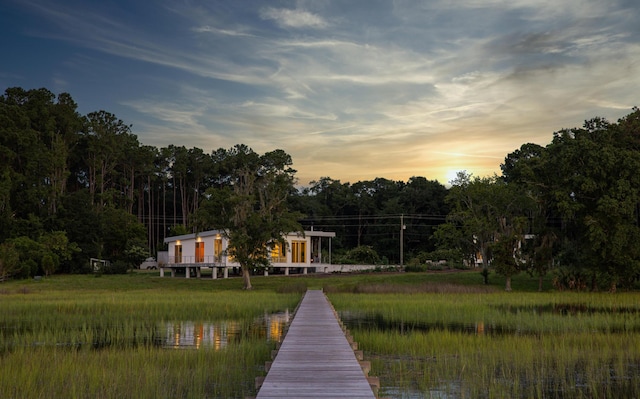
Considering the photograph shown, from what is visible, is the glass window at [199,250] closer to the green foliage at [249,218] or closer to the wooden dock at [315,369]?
the green foliage at [249,218]

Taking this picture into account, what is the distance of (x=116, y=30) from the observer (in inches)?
1436

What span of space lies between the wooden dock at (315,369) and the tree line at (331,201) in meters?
27.5

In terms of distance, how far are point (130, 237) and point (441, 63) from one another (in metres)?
43.1

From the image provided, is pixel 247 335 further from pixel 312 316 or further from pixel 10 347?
pixel 10 347

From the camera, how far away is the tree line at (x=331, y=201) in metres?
38.7

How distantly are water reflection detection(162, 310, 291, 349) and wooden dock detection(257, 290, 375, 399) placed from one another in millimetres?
1649

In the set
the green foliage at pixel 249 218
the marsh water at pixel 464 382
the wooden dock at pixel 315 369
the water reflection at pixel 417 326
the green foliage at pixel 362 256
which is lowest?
the water reflection at pixel 417 326

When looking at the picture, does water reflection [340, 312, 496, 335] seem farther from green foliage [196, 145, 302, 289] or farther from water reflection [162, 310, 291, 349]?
green foliage [196, 145, 302, 289]

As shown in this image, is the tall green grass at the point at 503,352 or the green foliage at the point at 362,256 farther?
the green foliage at the point at 362,256

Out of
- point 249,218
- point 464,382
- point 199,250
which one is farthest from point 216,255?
point 464,382

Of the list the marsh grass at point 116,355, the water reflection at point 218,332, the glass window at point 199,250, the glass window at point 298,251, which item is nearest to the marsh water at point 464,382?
the marsh grass at point 116,355

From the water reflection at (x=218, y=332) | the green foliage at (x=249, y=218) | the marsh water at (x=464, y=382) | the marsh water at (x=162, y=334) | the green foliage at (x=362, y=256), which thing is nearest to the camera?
the marsh water at (x=464, y=382)

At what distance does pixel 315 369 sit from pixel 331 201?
265 ft

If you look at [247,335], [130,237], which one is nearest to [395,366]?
[247,335]
